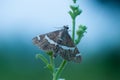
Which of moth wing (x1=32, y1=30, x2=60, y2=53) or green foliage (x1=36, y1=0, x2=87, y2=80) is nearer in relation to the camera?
green foliage (x1=36, y1=0, x2=87, y2=80)

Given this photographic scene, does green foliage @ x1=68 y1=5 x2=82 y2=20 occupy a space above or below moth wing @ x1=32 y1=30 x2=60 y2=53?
above

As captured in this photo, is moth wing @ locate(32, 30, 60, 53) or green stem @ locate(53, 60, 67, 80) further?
moth wing @ locate(32, 30, 60, 53)

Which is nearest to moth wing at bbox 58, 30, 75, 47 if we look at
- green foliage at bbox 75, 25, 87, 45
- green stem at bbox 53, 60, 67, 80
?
green foliage at bbox 75, 25, 87, 45

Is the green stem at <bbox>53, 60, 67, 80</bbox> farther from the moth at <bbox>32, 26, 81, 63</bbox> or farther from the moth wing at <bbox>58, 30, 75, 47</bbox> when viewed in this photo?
the moth wing at <bbox>58, 30, 75, 47</bbox>

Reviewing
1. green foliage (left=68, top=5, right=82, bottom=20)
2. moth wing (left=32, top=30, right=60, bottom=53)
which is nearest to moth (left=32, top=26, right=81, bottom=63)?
moth wing (left=32, top=30, right=60, bottom=53)

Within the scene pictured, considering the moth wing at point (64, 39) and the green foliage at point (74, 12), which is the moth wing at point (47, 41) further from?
the green foliage at point (74, 12)

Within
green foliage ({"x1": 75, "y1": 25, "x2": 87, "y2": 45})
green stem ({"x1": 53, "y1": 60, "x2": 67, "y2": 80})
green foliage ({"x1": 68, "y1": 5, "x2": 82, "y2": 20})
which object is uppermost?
green foliage ({"x1": 68, "y1": 5, "x2": 82, "y2": 20})

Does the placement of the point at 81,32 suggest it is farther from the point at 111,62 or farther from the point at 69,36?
the point at 111,62

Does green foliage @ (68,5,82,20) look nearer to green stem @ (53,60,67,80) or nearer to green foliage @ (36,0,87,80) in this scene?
green foliage @ (36,0,87,80)

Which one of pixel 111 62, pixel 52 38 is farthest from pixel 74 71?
pixel 52 38
